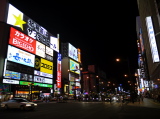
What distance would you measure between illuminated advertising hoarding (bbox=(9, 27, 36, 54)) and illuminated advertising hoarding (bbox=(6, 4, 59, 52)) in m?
2.12

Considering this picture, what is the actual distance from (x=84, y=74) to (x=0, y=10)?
4158 inches

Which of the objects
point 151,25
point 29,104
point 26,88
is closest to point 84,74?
point 26,88

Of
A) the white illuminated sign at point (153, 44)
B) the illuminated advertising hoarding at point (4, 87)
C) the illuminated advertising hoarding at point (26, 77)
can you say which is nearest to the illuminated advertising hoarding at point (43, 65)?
the illuminated advertising hoarding at point (26, 77)

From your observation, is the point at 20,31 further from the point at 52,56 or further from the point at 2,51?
the point at 52,56

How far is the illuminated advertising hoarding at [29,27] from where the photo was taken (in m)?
51.0

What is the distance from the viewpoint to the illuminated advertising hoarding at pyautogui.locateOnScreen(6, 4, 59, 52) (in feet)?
167

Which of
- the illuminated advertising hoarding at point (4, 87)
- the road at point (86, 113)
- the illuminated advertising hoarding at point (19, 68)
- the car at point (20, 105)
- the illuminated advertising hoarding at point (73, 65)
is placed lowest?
the road at point (86, 113)

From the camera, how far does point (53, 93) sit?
7131cm

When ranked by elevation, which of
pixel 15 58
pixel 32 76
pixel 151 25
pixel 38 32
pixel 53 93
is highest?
pixel 38 32

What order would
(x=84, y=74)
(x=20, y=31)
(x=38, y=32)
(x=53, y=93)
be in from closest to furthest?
(x=20, y=31), (x=38, y=32), (x=53, y=93), (x=84, y=74)

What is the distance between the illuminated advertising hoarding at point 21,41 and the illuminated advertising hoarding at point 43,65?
5.04m

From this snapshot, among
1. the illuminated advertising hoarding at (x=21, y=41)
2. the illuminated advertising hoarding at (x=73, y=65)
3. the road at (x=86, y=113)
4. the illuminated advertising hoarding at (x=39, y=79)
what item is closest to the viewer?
the road at (x=86, y=113)

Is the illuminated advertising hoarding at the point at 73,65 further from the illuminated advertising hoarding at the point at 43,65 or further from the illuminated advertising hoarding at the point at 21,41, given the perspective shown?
the illuminated advertising hoarding at the point at 21,41

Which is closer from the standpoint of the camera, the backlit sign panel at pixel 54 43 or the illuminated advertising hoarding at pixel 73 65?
the backlit sign panel at pixel 54 43
